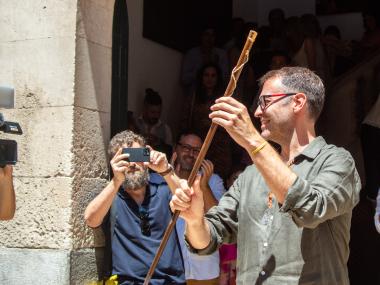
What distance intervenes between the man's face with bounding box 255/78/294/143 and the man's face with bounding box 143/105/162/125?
398 cm

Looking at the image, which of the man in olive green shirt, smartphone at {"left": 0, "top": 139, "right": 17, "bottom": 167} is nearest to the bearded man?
smartphone at {"left": 0, "top": 139, "right": 17, "bottom": 167}

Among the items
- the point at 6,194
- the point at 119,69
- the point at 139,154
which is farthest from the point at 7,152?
the point at 119,69

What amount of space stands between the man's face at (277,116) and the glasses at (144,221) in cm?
190

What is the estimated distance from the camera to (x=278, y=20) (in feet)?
26.3

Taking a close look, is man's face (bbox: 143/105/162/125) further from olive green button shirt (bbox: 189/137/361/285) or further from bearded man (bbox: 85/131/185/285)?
olive green button shirt (bbox: 189/137/361/285)

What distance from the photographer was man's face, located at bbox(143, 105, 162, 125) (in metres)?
6.76

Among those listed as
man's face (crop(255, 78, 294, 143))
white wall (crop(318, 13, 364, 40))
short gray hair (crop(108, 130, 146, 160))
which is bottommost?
short gray hair (crop(108, 130, 146, 160))

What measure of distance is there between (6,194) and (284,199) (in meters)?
1.85

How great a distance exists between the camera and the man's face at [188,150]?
531 centimetres

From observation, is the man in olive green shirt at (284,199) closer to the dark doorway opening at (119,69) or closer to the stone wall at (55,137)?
the stone wall at (55,137)

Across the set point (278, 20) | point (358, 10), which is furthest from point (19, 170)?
point (358, 10)

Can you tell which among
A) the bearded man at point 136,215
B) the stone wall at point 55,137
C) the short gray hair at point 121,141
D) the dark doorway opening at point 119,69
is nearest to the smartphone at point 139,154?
the bearded man at point 136,215

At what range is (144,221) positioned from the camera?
456cm

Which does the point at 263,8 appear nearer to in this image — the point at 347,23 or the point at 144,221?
the point at 347,23
